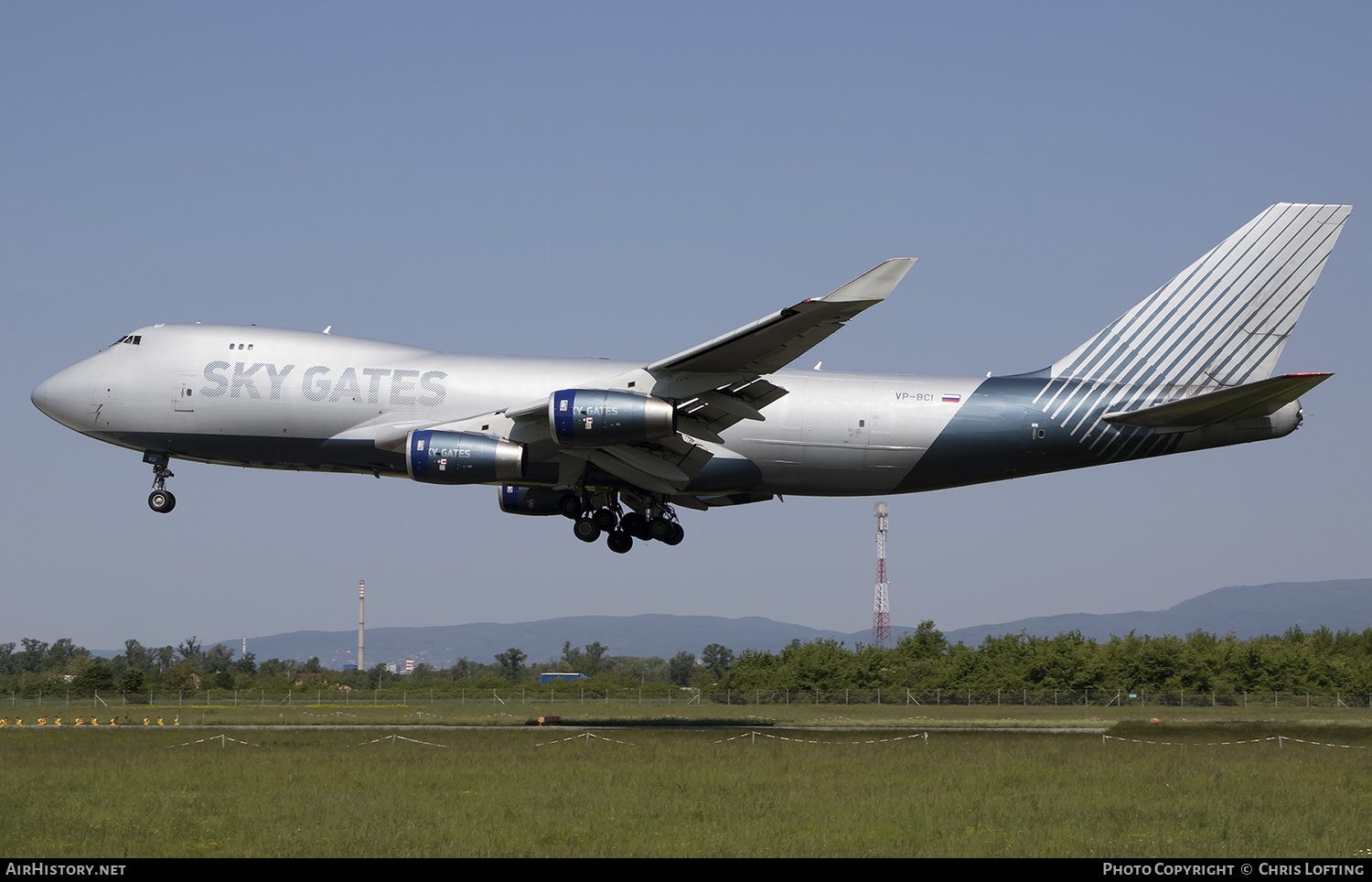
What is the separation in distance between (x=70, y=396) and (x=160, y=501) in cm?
393

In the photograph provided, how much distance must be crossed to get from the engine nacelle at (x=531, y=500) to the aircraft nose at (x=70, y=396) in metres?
12.1

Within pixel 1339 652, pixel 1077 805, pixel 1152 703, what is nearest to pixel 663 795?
pixel 1077 805

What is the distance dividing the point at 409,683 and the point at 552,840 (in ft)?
196

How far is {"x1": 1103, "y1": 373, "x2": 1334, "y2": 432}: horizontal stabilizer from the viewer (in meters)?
28.6

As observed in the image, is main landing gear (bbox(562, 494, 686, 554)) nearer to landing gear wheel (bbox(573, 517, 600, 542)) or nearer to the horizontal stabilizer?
landing gear wheel (bbox(573, 517, 600, 542))

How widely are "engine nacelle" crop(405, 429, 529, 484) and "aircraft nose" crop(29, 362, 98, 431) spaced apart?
1096cm

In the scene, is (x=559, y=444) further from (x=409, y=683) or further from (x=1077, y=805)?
(x=409, y=683)

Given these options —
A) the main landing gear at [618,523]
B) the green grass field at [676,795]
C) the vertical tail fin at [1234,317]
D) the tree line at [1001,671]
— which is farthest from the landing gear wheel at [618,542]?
the tree line at [1001,671]

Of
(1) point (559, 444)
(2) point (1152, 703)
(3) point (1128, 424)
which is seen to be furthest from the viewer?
(2) point (1152, 703)

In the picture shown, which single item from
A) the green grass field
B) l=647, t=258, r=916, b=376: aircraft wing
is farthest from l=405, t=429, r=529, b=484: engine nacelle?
the green grass field

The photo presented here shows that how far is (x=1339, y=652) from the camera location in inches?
3204

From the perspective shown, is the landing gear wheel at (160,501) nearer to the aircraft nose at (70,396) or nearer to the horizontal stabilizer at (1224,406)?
the aircraft nose at (70,396)

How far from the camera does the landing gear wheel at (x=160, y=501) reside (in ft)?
120
